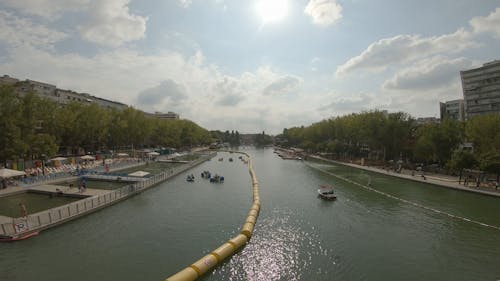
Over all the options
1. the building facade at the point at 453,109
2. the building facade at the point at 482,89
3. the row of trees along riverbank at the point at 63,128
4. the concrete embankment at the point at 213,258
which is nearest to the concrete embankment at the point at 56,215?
the row of trees along riverbank at the point at 63,128

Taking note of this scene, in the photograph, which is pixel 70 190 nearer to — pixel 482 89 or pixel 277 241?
pixel 277 241

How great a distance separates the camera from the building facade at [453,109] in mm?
143125

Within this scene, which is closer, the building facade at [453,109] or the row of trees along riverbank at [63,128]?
the row of trees along riverbank at [63,128]

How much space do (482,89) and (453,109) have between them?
35646 millimetres

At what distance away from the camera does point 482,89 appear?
11681 centimetres

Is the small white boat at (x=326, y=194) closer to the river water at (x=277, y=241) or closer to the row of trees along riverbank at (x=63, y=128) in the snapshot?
the river water at (x=277, y=241)

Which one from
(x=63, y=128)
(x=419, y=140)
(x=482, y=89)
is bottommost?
(x=419, y=140)

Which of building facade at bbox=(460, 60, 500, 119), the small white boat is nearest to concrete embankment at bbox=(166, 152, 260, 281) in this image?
the small white boat

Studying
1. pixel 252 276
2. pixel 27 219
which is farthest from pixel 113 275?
pixel 27 219

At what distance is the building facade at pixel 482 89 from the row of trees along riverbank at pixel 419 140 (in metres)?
43.5

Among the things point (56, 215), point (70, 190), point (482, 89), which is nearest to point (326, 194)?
point (56, 215)

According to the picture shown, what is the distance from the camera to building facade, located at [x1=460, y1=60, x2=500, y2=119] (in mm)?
112750

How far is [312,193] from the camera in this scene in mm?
48594

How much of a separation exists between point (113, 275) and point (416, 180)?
187 ft
